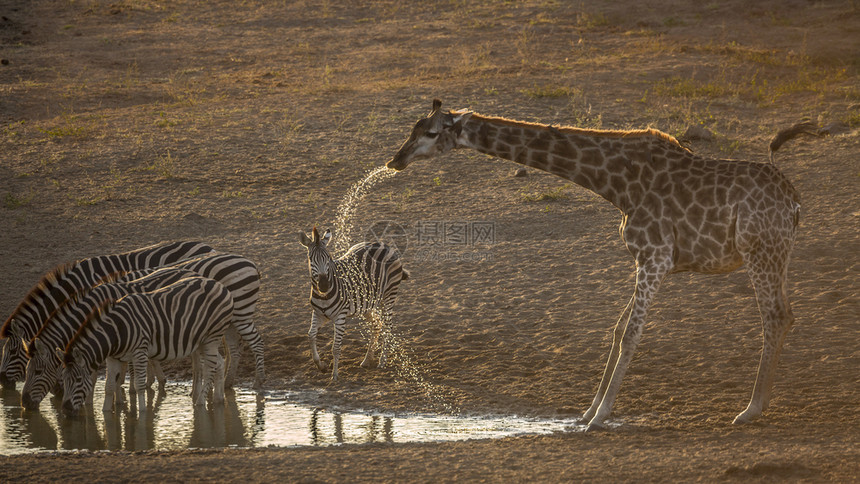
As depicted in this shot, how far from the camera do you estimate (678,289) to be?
11836 millimetres

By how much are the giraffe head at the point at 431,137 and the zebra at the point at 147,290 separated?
2835 mm

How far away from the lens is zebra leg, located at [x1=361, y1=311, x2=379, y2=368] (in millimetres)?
10789

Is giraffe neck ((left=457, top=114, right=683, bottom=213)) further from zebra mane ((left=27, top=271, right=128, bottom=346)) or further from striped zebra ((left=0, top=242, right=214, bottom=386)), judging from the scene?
striped zebra ((left=0, top=242, right=214, bottom=386))

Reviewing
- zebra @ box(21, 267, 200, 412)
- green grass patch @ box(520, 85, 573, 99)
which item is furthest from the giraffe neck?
green grass patch @ box(520, 85, 573, 99)

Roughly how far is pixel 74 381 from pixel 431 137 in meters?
4.31

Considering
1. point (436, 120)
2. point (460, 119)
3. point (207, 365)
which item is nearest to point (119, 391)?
point (207, 365)

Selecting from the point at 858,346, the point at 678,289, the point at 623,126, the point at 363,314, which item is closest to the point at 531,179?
the point at 623,126

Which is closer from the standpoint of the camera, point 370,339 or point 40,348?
point 40,348

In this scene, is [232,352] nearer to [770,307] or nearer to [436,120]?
[436,120]

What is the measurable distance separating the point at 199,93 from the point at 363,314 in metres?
11.6

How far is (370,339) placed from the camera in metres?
11.2

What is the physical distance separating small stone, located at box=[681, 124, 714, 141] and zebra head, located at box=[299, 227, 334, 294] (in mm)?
8408

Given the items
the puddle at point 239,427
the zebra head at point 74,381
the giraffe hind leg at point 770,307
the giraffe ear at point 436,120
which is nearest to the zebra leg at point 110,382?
the puddle at point 239,427

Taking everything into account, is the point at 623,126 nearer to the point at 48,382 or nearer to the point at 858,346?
the point at 858,346
